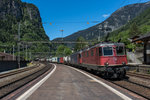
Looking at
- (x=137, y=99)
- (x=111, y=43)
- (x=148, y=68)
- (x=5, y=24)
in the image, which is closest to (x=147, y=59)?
(x=148, y=68)

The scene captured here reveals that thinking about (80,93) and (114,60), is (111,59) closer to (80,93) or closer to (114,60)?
(114,60)

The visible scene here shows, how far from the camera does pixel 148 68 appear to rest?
19.0 meters

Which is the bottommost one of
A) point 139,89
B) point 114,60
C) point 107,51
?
point 139,89

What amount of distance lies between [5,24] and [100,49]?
615ft

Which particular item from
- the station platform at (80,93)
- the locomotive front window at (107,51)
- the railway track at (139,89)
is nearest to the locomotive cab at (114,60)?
the locomotive front window at (107,51)

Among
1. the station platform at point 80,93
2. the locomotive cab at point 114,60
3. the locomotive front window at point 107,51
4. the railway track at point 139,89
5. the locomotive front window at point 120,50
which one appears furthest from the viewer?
the locomotive front window at point 120,50

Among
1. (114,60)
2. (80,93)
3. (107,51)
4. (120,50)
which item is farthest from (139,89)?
(120,50)

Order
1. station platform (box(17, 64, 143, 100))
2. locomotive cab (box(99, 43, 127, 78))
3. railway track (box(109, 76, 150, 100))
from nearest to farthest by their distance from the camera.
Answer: station platform (box(17, 64, 143, 100)), railway track (box(109, 76, 150, 100)), locomotive cab (box(99, 43, 127, 78))

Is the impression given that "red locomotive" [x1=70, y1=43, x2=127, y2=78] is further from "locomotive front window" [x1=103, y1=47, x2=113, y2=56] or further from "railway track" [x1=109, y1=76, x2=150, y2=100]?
"railway track" [x1=109, y1=76, x2=150, y2=100]

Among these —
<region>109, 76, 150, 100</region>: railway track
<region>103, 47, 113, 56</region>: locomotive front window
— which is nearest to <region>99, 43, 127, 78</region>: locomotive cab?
<region>103, 47, 113, 56</region>: locomotive front window

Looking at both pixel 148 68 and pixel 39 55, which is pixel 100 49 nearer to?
pixel 148 68

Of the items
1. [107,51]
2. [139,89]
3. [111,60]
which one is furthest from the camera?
[107,51]

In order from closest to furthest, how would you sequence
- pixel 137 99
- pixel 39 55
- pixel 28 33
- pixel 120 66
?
pixel 137 99, pixel 120 66, pixel 39 55, pixel 28 33

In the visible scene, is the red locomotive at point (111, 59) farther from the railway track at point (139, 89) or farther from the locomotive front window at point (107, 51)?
the railway track at point (139, 89)
